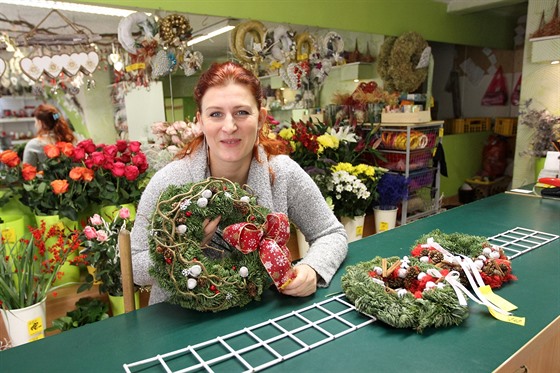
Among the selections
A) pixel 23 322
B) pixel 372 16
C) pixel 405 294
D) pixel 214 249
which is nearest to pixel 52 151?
pixel 23 322

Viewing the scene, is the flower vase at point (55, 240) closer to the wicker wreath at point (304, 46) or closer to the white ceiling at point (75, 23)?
the white ceiling at point (75, 23)

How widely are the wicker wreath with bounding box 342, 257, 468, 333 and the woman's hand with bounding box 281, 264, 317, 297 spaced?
93mm

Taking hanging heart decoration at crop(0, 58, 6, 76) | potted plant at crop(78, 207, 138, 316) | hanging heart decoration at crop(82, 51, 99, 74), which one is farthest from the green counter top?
hanging heart decoration at crop(82, 51, 99, 74)

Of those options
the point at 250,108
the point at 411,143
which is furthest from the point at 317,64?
the point at 250,108

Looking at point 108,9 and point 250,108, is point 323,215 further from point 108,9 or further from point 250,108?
point 108,9

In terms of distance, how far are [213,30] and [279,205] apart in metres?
2.30

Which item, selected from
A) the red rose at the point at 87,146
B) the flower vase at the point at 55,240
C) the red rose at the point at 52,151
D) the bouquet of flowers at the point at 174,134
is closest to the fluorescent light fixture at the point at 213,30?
the bouquet of flowers at the point at 174,134

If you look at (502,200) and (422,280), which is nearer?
(422,280)

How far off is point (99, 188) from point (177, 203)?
1310 millimetres

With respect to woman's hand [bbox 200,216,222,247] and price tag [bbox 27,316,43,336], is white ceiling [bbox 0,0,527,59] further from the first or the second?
woman's hand [bbox 200,216,222,247]

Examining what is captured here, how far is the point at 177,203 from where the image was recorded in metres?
1.06

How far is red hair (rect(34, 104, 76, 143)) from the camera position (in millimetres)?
2914

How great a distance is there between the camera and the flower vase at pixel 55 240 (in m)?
2.04

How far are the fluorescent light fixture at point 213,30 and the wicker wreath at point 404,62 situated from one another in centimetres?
212
